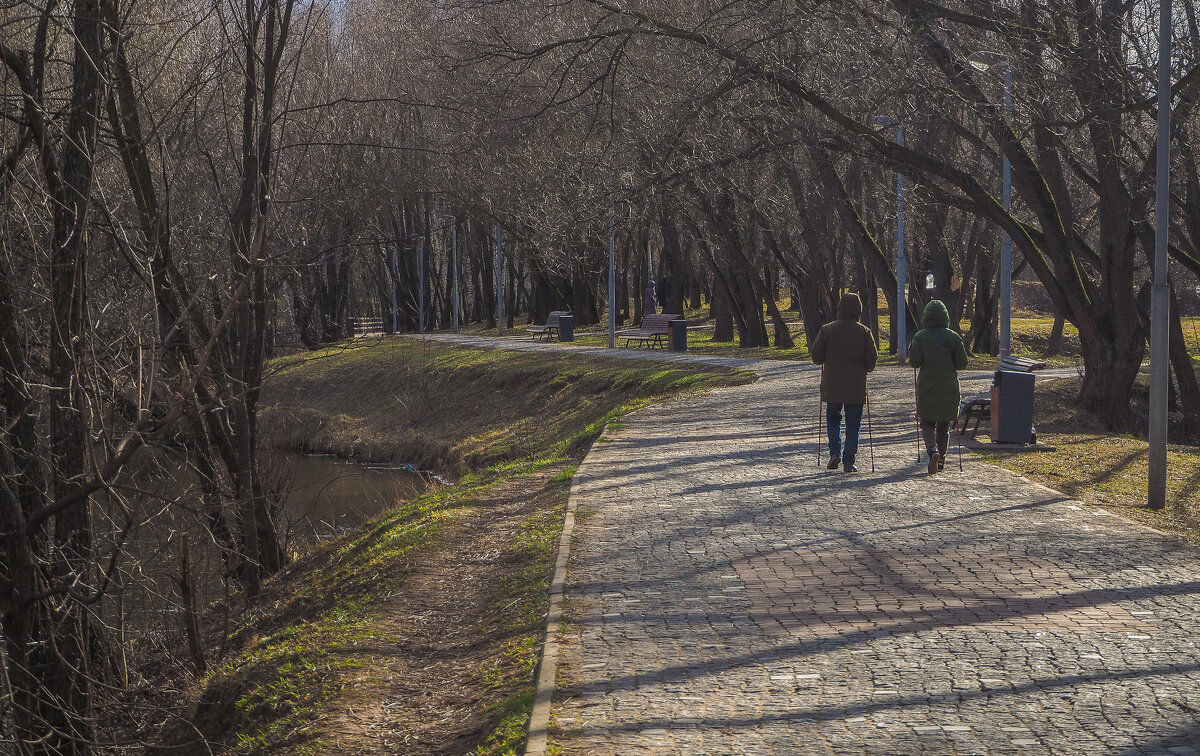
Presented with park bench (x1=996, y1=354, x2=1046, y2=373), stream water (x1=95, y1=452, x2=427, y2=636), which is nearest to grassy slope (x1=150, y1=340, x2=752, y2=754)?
stream water (x1=95, y1=452, x2=427, y2=636)

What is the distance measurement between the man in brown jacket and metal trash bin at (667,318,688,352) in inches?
840

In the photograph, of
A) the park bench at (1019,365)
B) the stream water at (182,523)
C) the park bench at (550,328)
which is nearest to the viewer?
the stream water at (182,523)

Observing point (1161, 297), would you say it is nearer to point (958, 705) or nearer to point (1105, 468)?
point (1105, 468)

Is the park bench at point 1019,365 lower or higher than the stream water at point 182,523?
higher

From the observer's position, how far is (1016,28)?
54.3 feet

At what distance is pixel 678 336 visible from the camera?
34.8 metres

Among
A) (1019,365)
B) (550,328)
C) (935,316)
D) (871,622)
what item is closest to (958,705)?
(871,622)

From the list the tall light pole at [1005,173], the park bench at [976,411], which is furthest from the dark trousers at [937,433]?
the tall light pole at [1005,173]

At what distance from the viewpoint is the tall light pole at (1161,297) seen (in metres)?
11.9

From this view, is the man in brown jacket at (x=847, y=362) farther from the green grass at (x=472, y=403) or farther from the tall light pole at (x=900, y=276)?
the tall light pole at (x=900, y=276)

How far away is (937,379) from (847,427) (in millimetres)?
1040

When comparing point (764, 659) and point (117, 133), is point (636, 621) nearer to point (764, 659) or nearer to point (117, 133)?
point (764, 659)

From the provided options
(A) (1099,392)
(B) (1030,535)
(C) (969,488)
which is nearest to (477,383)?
(A) (1099,392)

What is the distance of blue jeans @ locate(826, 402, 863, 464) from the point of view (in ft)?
42.9
